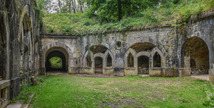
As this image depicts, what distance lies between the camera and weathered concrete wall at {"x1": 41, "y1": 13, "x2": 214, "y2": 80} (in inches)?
371

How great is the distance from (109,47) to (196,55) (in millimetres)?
7527

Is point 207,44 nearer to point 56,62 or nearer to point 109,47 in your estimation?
point 109,47

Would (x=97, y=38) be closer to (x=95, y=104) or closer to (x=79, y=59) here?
(x=79, y=59)

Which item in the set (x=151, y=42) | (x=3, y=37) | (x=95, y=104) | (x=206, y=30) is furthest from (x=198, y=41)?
(x=3, y=37)

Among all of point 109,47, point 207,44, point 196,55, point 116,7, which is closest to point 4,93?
point 109,47

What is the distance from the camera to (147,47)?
1516 centimetres

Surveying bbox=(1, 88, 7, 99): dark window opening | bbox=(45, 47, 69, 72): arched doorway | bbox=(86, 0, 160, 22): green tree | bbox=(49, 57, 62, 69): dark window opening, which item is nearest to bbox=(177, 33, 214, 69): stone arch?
bbox=(86, 0, 160, 22): green tree

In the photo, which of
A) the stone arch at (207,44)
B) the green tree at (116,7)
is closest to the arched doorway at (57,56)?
the green tree at (116,7)

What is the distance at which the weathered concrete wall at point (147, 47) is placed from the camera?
371 inches

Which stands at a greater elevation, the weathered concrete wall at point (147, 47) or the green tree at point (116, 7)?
the green tree at point (116, 7)

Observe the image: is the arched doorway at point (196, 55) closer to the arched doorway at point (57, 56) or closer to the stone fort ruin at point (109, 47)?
the stone fort ruin at point (109, 47)

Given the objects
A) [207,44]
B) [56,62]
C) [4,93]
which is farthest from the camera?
[56,62]

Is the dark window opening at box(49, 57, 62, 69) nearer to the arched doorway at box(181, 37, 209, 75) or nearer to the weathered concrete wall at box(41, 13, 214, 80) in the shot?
the weathered concrete wall at box(41, 13, 214, 80)

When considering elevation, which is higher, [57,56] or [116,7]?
[116,7]
